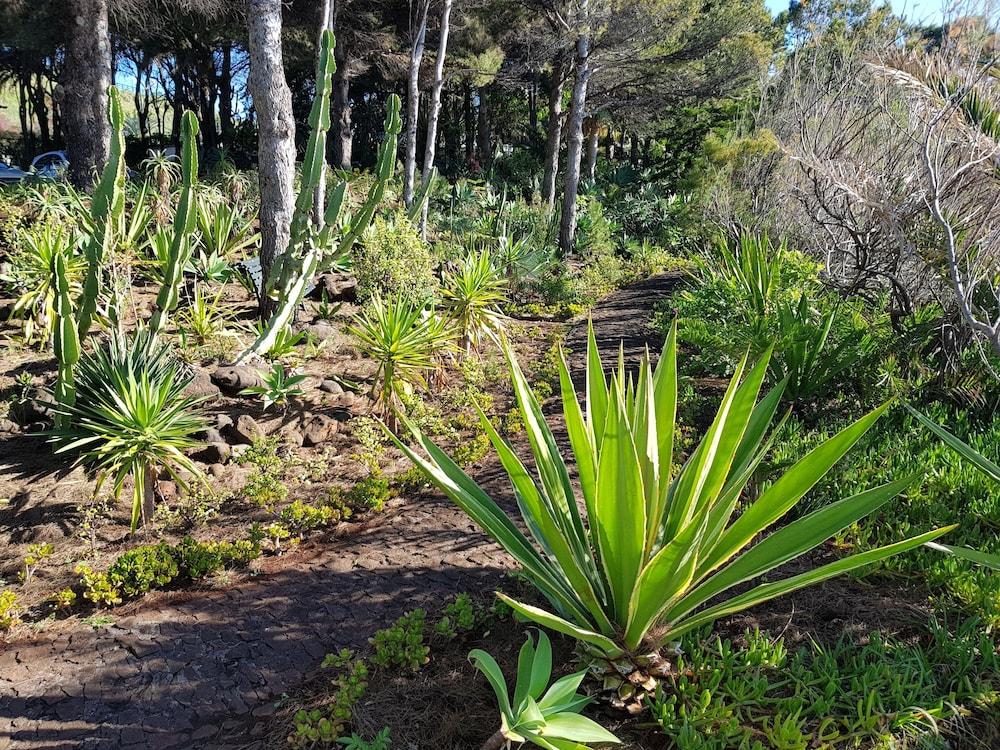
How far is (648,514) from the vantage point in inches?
A: 84.5

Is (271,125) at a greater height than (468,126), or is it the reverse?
(468,126)

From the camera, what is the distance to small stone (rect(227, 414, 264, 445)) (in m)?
4.74

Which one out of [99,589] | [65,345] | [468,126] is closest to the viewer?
[99,589]

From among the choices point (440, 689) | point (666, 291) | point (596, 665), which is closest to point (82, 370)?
point (440, 689)

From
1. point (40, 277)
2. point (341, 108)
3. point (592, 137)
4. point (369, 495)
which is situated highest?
point (592, 137)

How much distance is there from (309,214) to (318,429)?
187cm

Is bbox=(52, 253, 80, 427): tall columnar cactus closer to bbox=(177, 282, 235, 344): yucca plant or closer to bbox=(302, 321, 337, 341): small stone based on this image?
bbox=(177, 282, 235, 344): yucca plant

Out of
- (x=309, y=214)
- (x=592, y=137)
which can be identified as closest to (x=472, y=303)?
(x=309, y=214)

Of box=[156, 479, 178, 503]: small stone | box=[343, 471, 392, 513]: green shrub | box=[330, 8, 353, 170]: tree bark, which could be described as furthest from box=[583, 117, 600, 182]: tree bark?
box=[156, 479, 178, 503]: small stone

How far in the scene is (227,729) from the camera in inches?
93.5

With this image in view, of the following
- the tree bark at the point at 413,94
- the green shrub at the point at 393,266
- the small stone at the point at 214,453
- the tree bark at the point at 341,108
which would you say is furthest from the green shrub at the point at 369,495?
the tree bark at the point at 341,108

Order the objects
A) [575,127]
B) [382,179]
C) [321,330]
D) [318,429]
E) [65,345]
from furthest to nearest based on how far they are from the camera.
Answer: [575,127]
[321,330]
[382,179]
[318,429]
[65,345]

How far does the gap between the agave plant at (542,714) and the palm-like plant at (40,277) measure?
6.10 metres

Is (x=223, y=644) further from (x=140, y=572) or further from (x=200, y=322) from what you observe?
(x=200, y=322)
